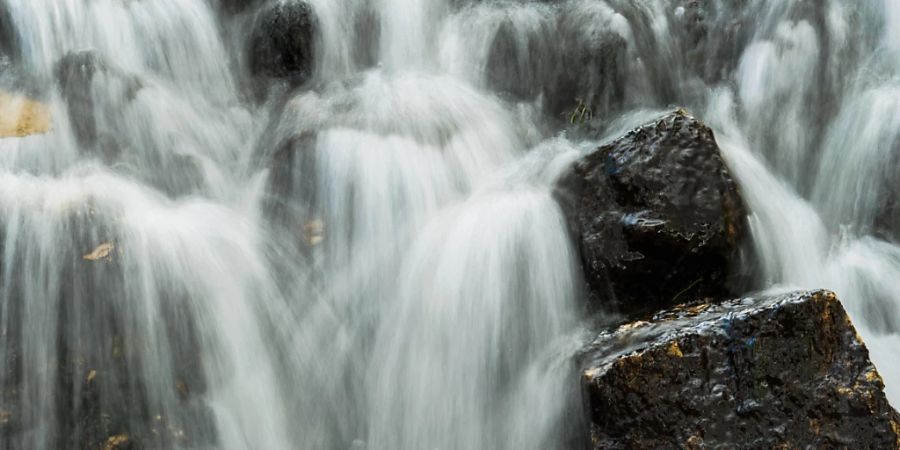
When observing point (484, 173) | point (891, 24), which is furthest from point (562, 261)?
point (891, 24)

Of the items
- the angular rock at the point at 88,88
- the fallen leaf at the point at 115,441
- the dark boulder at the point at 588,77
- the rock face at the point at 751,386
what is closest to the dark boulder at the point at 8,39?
the angular rock at the point at 88,88

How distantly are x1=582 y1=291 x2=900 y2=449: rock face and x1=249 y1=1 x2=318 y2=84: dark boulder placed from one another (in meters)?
3.19

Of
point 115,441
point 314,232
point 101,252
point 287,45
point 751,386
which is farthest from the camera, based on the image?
point 287,45

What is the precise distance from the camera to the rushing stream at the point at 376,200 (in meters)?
3.23

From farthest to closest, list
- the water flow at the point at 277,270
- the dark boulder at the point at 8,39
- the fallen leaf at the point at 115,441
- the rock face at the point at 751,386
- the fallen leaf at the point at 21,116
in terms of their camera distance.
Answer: the dark boulder at the point at 8,39 < the fallen leaf at the point at 21,116 < the water flow at the point at 277,270 < the fallen leaf at the point at 115,441 < the rock face at the point at 751,386

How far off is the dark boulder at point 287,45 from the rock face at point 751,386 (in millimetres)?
3189

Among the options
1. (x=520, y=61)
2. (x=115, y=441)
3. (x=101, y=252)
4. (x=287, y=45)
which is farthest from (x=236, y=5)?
(x=115, y=441)

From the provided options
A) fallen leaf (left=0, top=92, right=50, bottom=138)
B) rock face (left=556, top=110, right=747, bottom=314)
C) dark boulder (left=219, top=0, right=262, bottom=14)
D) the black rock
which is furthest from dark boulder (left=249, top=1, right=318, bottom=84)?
rock face (left=556, top=110, right=747, bottom=314)

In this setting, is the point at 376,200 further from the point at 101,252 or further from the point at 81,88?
the point at 81,88

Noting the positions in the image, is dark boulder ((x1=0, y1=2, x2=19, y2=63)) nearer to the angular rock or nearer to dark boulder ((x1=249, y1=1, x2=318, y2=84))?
the angular rock

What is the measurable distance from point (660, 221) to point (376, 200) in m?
1.50

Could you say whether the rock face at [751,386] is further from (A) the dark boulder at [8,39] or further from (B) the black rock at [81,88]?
(A) the dark boulder at [8,39]

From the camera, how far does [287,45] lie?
5.13 m

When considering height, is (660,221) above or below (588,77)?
below
